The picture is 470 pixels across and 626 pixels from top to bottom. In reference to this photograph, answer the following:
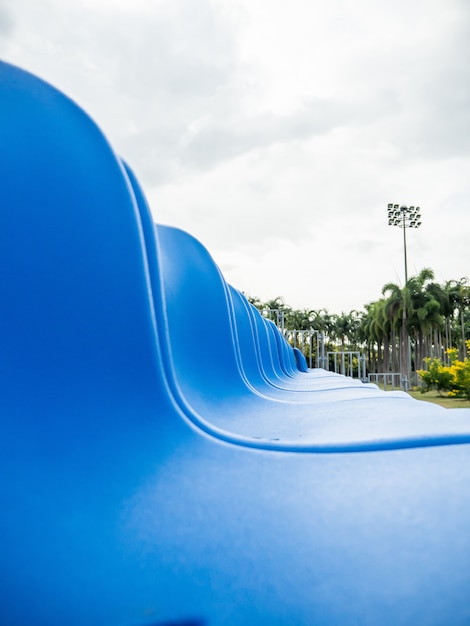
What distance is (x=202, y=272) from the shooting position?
4.60 feet

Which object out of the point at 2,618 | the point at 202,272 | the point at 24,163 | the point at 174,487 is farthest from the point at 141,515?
A: the point at 202,272

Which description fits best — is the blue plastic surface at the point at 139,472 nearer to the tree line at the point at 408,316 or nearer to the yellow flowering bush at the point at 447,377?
the yellow flowering bush at the point at 447,377

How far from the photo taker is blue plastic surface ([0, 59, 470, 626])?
1.33ft

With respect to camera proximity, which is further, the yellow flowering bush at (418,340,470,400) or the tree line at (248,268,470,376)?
the tree line at (248,268,470,376)

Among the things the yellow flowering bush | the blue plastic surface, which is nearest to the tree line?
the yellow flowering bush

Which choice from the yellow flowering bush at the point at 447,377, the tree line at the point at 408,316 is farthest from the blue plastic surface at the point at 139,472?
the tree line at the point at 408,316

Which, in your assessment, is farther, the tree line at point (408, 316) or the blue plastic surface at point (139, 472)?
the tree line at point (408, 316)

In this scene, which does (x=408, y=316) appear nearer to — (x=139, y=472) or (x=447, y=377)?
(x=447, y=377)

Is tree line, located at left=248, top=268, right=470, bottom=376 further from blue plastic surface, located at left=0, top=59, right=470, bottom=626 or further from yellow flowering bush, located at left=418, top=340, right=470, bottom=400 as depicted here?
blue plastic surface, located at left=0, top=59, right=470, bottom=626

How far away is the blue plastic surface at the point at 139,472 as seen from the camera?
40cm

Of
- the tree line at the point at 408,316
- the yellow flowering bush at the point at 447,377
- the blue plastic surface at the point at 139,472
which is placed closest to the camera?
the blue plastic surface at the point at 139,472

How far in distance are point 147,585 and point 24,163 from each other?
459 millimetres

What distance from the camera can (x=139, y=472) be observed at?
1.85 feet

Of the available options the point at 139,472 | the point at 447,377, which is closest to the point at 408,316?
the point at 447,377
